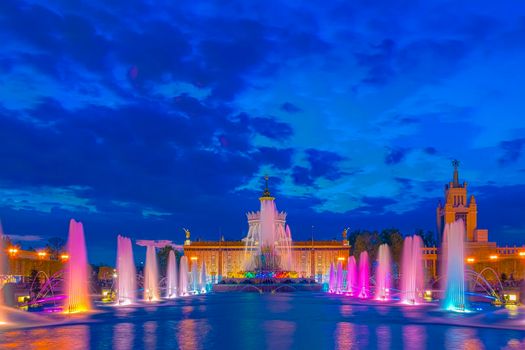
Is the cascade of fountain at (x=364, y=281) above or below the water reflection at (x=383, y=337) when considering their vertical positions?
below

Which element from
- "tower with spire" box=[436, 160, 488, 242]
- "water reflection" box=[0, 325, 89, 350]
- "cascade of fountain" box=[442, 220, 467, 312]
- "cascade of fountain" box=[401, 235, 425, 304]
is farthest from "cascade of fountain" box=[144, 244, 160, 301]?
"tower with spire" box=[436, 160, 488, 242]

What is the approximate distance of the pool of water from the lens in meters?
20.4

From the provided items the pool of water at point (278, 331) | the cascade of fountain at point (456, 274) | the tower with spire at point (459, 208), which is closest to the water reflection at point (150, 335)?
the pool of water at point (278, 331)

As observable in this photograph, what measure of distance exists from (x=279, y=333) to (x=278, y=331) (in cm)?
68

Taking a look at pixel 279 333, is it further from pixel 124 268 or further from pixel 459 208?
pixel 459 208

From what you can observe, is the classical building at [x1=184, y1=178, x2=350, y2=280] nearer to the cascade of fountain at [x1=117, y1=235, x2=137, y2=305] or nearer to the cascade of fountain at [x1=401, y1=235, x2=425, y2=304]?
the cascade of fountain at [x1=401, y1=235, x2=425, y2=304]

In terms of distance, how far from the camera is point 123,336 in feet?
74.4

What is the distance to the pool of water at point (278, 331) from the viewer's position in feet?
67.0

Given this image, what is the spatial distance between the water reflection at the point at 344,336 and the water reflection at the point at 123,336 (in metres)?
6.50

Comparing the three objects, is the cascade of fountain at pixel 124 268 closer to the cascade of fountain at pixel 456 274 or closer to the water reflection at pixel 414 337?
the cascade of fountain at pixel 456 274

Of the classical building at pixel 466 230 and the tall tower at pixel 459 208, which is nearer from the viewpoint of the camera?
the classical building at pixel 466 230

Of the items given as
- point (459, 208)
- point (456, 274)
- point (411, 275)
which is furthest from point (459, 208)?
point (456, 274)

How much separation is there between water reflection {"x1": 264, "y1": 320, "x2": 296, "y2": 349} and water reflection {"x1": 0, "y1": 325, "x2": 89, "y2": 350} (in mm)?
5871

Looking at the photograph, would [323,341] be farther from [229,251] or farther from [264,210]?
[229,251]
